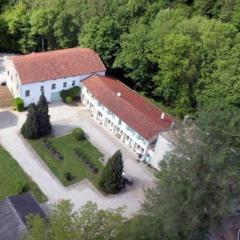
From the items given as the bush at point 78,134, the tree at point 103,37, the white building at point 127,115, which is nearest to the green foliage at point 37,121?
the bush at point 78,134

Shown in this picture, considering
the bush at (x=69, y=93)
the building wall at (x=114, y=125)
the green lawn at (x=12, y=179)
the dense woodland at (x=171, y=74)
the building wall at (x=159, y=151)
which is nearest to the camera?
the dense woodland at (x=171, y=74)

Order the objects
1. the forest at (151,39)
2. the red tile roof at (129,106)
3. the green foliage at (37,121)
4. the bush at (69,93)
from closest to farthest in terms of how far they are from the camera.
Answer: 1. the green foliage at (37,121)
2. the red tile roof at (129,106)
3. the forest at (151,39)
4. the bush at (69,93)

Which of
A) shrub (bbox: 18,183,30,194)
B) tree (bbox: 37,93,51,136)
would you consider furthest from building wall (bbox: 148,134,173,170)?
shrub (bbox: 18,183,30,194)

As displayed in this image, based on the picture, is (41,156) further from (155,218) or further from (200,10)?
(200,10)

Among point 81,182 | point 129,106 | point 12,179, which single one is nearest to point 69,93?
point 129,106

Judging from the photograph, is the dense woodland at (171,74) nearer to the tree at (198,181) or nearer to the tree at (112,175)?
the tree at (198,181)

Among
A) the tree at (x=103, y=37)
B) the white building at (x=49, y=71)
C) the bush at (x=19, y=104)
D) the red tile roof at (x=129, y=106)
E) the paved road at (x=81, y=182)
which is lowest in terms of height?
the paved road at (x=81, y=182)

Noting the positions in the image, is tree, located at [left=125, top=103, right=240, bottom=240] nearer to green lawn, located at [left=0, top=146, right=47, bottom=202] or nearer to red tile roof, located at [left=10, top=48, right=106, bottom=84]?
green lawn, located at [left=0, top=146, right=47, bottom=202]
